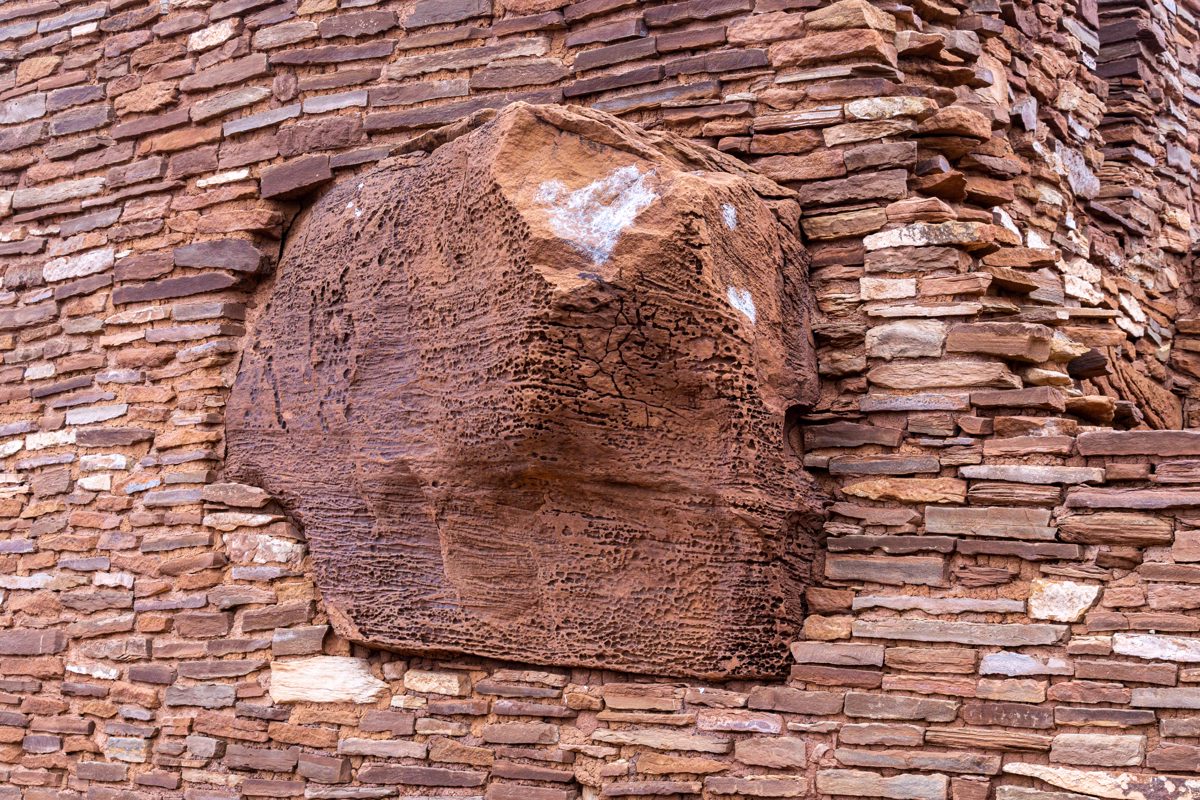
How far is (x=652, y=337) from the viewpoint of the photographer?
3973mm

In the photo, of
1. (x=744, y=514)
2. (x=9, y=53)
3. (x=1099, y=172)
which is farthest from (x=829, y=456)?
(x=9, y=53)

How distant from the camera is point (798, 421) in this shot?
14.3 ft

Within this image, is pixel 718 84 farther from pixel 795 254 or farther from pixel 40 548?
pixel 40 548

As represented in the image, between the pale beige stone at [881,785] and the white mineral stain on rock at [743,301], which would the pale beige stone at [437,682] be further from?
the white mineral stain on rock at [743,301]

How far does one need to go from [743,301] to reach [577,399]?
60cm

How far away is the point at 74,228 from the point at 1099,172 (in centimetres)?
425

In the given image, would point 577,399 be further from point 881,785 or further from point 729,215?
point 881,785

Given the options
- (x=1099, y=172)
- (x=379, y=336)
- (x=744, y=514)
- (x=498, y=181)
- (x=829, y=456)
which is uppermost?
(x=1099, y=172)

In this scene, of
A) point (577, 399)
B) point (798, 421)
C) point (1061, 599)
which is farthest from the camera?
point (798, 421)

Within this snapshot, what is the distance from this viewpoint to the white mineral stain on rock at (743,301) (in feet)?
13.3

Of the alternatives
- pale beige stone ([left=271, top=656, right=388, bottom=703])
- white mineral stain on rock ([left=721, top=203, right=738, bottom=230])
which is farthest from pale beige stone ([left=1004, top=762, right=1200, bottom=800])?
pale beige stone ([left=271, top=656, right=388, bottom=703])

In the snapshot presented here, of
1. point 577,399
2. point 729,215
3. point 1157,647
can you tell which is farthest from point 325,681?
point 1157,647

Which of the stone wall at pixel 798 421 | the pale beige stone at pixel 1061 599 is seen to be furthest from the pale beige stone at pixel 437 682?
the pale beige stone at pixel 1061 599

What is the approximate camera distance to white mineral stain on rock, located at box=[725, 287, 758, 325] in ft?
13.3
